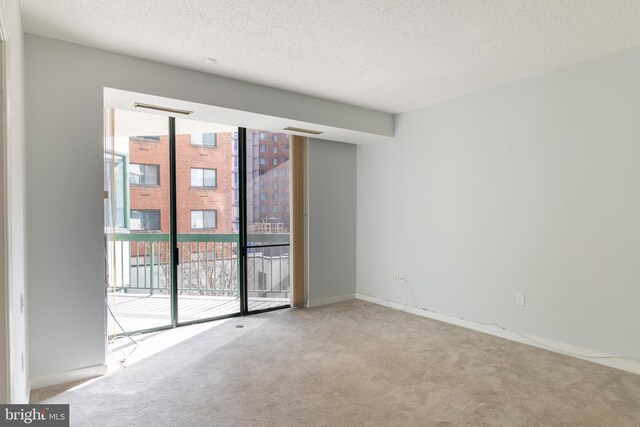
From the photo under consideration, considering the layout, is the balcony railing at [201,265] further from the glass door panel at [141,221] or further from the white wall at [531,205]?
the white wall at [531,205]

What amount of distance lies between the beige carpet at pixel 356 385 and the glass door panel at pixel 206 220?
94 cm

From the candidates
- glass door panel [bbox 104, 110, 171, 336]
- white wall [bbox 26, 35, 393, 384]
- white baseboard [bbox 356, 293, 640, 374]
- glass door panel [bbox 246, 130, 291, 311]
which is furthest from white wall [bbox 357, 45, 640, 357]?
white wall [bbox 26, 35, 393, 384]

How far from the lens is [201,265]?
468cm

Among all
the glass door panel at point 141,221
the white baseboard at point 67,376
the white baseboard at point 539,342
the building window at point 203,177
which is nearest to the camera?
the white baseboard at point 67,376

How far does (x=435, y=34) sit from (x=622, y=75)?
1.70m

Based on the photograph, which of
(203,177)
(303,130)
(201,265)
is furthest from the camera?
(201,265)

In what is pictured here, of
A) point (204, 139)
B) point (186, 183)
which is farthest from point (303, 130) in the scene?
point (186, 183)

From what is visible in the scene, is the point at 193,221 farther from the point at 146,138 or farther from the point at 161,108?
the point at 161,108

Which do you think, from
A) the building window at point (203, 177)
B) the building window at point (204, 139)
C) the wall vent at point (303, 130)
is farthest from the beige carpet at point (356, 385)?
the wall vent at point (303, 130)

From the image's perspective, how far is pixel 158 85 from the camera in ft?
10.3

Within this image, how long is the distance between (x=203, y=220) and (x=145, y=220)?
25.9 inches

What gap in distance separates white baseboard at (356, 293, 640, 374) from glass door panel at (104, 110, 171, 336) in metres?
3.15

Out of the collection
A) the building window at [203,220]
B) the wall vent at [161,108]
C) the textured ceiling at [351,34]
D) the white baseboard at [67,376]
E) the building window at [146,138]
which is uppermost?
the textured ceiling at [351,34]

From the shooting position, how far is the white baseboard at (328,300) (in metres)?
5.06
